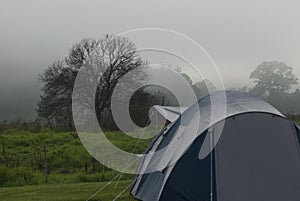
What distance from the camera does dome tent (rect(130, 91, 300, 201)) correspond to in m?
5.40

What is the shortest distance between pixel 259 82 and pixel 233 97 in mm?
19307

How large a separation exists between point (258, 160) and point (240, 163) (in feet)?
0.81

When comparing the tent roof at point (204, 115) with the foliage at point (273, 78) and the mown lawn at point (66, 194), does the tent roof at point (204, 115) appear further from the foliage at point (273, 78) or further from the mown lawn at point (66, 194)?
the foliage at point (273, 78)

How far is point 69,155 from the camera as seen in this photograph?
57.9ft

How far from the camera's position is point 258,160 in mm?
5551

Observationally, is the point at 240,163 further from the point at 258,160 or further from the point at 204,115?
the point at 204,115

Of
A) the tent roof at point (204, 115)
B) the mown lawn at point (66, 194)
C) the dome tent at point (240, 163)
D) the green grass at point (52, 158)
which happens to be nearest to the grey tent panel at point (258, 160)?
the dome tent at point (240, 163)

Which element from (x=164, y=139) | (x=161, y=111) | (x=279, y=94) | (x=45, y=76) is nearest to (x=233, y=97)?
(x=164, y=139)

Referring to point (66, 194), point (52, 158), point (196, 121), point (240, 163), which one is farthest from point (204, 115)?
point (52, 158)

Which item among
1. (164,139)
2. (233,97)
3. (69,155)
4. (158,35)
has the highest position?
(158,35)

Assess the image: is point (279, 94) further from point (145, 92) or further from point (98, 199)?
point (98, 199)

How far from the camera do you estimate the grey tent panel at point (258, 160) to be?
539 cm

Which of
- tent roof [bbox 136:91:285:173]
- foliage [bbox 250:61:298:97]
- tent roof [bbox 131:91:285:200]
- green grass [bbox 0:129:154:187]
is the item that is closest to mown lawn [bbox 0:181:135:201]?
tent roof [bbox 131:91:285:200]

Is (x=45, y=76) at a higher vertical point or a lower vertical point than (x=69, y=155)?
higher
